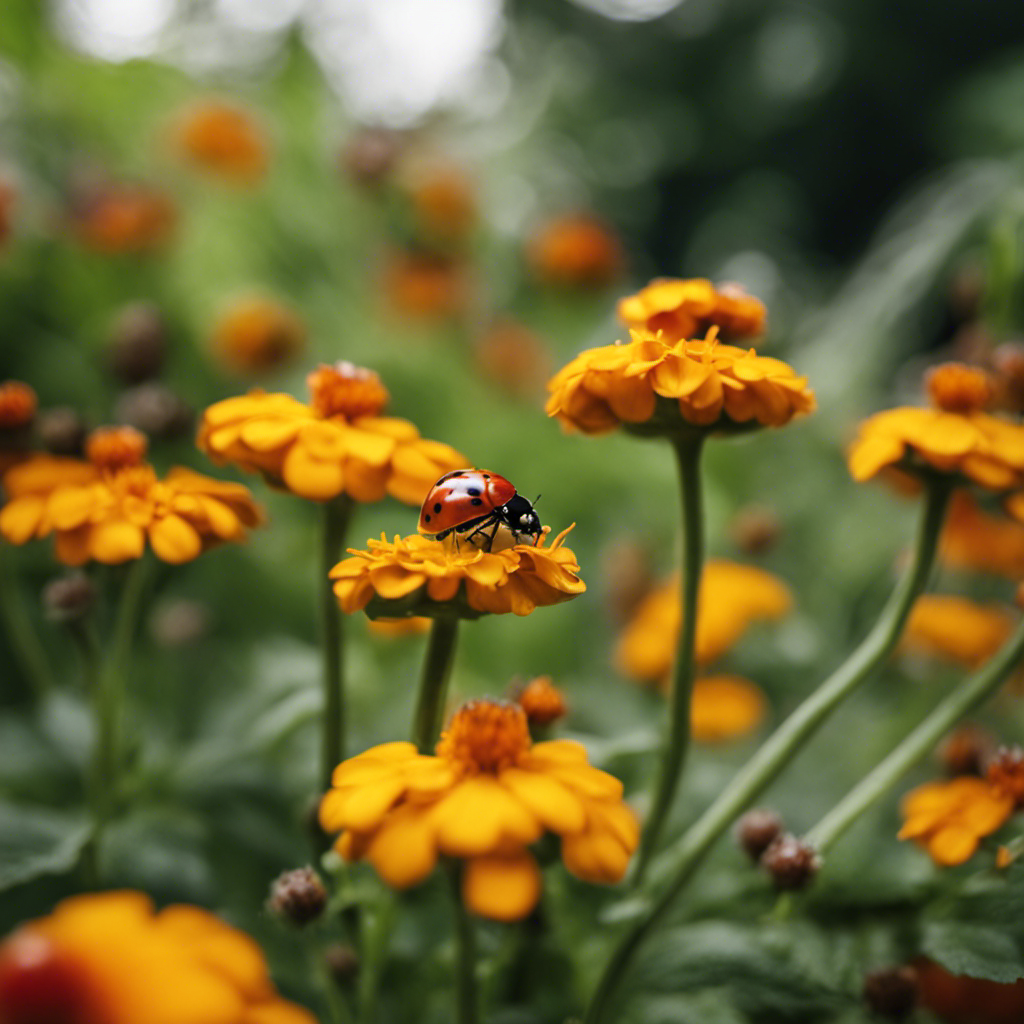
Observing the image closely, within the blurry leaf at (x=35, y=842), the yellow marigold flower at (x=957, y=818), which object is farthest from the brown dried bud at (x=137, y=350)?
the yellow marigold flower at (x=957, y=818)

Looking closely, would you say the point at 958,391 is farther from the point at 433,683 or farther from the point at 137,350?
the point at 137,350

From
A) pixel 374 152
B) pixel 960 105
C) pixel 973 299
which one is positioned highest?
pixel 960 105

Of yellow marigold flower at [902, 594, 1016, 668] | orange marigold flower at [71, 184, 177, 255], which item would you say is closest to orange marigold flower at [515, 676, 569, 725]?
yellow marigold flower at [902, 594, 1016, 668]

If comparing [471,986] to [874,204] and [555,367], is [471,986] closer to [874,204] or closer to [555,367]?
[555,367]

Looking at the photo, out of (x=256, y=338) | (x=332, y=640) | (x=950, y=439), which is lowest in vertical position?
(x=332, y=640)

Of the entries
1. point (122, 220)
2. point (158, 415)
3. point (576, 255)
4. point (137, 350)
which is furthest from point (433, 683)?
point (576, 255)

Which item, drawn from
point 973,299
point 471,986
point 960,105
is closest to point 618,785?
point 471,986
